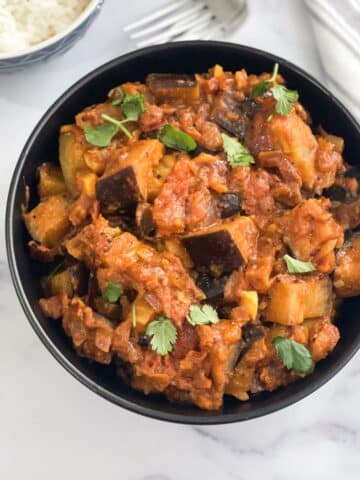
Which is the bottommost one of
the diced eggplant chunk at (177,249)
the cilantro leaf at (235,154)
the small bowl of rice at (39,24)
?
the diced eggplant chunk at (177,249)

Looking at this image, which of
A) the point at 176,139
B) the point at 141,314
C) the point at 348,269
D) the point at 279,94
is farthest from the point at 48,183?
the point at 348,269

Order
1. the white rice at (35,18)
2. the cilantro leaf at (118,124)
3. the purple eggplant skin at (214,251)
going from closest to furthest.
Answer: the purple eggplant skin at (214,251) < the cilantro leaf at (118,124) < the white rice at (35,18)

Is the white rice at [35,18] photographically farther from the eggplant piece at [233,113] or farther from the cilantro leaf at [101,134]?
the eggplant piece at [233,113]

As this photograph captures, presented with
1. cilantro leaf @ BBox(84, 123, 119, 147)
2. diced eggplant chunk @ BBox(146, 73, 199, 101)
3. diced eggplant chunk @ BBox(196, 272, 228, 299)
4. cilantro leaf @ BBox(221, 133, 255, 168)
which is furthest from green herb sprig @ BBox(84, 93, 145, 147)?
diced eggplant chunk @ BBox(196, 272, 228, 299)

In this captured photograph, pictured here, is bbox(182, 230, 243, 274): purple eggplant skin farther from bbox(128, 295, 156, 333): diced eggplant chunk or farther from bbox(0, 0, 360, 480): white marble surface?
bbox(0, 0, 360, 480): white marble surface

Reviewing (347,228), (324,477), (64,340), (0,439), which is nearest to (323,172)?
(347,228)

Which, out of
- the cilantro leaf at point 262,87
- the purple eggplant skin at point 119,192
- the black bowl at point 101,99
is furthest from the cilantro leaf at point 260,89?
the purple eggplant skin at point 119,192

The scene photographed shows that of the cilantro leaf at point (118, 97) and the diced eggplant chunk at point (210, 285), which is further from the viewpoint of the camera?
the cilantro leaf at point (118, 97)

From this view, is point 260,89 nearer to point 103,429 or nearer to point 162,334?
point 162,334
